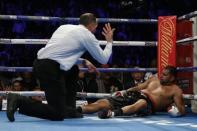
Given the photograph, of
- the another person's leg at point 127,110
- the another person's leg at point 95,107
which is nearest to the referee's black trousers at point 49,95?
the another person's leg at point 127,110

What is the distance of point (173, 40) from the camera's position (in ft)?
10.8

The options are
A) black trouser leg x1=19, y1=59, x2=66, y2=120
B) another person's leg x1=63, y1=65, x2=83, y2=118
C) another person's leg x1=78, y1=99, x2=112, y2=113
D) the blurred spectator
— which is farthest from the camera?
the blurred spectator

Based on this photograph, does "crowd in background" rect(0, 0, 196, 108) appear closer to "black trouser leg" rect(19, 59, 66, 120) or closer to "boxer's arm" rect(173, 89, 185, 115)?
"boxer's arm" rect(173, 89, 185, 115)

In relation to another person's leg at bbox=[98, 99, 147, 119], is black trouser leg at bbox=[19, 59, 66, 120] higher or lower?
higher

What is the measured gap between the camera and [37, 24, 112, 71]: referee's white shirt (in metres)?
2.44

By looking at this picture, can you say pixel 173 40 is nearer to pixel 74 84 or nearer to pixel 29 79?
pixel 74 84

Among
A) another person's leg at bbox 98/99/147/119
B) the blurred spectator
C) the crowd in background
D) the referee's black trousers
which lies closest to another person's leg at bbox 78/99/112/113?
another person's leg at bbox 98/99/147/119

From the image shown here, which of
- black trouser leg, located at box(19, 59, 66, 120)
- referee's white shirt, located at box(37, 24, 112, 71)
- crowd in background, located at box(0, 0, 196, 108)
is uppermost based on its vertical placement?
crowd in background, located at box(0, 0, 196, 108)

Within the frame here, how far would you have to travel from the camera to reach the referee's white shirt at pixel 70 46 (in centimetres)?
244

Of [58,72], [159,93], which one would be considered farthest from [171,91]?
[58,72]

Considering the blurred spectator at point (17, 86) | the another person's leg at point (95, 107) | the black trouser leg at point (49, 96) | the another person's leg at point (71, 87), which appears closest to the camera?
the black trouser leg at point (49, 96)

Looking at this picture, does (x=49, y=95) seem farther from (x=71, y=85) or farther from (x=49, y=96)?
(x=71, y=85)

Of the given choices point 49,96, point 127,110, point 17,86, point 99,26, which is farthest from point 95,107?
point 99,26

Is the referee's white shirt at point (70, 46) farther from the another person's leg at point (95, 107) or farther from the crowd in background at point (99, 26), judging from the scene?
the crowd in background at point (99, 26)
